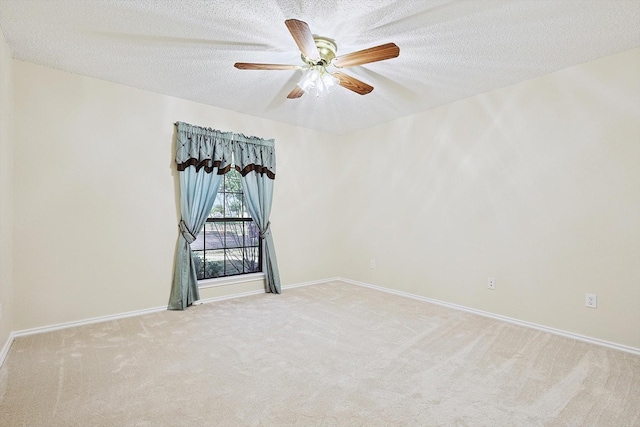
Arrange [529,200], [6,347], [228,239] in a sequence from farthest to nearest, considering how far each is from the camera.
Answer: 1. [228,239]
2. [529,200]
3. [6,347]

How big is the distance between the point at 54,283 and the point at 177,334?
1259 millimetres

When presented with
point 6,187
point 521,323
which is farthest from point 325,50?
point 521,323

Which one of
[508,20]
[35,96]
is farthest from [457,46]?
[35,96]

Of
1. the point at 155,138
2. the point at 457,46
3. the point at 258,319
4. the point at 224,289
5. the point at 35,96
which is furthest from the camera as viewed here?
the point at 224,289

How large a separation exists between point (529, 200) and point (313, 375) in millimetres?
2582

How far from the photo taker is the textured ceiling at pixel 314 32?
2072 mm

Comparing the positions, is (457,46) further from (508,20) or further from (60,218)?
(60,218)

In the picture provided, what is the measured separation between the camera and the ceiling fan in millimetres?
1998

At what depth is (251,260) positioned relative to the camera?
175 inches

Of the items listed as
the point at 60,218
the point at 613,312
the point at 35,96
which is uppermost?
the point at 35,96

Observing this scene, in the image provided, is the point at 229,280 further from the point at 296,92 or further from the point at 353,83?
the point at 353,83

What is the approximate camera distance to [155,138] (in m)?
3.53

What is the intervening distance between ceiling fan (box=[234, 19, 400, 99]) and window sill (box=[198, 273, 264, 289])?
2.38 metres

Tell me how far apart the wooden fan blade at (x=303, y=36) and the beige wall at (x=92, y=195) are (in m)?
2.16
